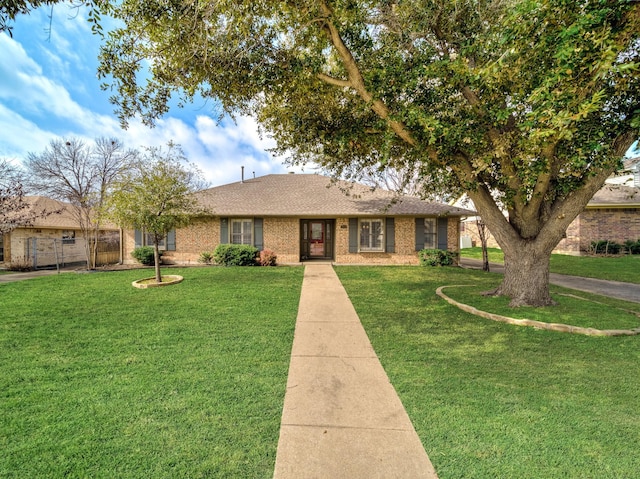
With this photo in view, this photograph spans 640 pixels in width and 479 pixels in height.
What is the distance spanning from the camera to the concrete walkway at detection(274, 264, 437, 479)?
2.17 metres

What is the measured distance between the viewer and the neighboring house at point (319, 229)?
14.5 metres

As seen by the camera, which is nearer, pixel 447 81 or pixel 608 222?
pixel 447 81

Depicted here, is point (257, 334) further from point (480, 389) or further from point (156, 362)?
point (480, 389)

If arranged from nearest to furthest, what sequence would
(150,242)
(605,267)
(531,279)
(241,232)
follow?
(531,279) < (605,267) < (241,232) < (150,242)

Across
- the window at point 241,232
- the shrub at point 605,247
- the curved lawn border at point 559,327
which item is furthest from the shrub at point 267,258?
the shrub at point 605,247

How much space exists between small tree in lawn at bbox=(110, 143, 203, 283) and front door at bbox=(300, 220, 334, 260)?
23.1 feet

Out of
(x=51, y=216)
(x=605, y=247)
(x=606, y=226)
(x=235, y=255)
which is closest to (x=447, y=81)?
(x=235, y=255)

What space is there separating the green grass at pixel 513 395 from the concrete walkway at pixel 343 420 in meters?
0.17

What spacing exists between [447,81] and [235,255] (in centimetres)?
1108

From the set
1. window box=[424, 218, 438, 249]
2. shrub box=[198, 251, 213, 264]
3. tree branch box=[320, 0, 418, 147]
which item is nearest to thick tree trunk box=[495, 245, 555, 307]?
tree branch box=[320, 0, 418, 147]

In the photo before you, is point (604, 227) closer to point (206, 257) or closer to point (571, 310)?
point (571, 310)

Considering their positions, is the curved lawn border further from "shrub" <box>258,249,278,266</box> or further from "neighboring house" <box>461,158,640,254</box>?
"neighboring house" <box>461,158,640,254</box>

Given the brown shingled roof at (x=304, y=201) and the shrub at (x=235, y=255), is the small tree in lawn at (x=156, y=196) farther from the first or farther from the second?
the shrub at (x=235, y=255)

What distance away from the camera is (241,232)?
50.1 feet
